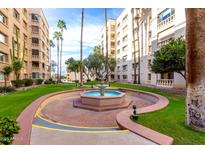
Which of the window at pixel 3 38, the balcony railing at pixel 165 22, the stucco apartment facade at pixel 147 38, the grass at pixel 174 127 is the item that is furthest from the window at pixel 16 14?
the grass at pixel 174 127

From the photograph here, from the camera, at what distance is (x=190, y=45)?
19.6 ft

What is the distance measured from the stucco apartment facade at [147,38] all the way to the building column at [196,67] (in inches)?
512

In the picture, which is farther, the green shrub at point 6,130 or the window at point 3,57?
the window at point 3,57

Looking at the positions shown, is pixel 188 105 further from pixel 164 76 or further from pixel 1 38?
pixel 1 38

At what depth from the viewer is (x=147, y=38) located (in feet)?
98.1

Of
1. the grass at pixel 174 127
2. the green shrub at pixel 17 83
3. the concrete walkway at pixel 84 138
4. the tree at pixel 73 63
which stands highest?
the tree at pixel 73 63

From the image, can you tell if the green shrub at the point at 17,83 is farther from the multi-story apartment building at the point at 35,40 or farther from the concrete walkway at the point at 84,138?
the concrete walkway at the point at 84,138

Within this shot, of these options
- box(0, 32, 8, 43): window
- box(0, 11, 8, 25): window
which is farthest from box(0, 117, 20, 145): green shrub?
box(0, 11, 8, 25): window

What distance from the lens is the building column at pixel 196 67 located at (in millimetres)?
5688

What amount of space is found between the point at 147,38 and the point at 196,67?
1021 inches

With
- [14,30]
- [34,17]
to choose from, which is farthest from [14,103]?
[34,17]

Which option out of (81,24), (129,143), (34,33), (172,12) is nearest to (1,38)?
(81,24)

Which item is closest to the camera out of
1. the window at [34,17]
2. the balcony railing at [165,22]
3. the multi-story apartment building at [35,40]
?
the balcony railing at [165,22]
